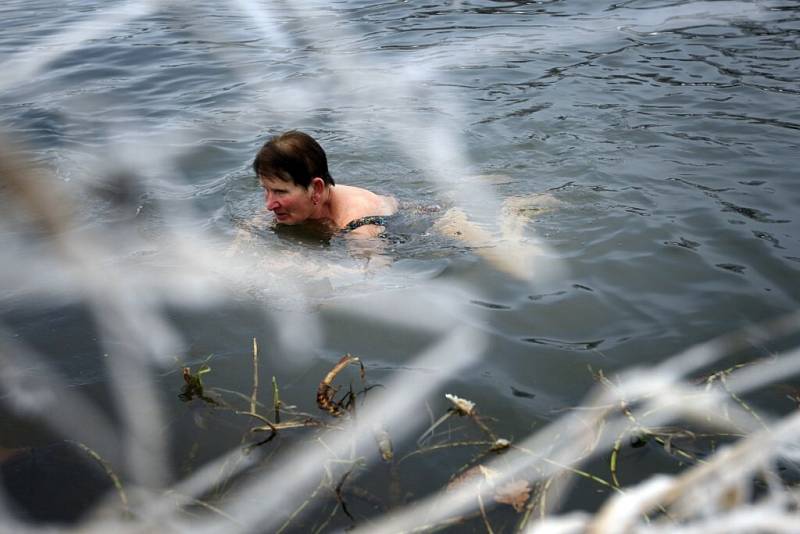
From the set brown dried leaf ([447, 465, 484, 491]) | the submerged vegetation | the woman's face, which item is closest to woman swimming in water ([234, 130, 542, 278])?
the woman's face

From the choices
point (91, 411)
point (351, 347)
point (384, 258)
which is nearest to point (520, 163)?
point (384, 258)

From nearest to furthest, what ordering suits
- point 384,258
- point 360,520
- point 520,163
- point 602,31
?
point 360,520
point 384,258
point 520,163
point 602,31

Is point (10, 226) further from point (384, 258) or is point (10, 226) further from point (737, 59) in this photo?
point (737, 59)

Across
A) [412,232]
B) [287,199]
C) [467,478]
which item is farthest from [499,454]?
[287,199]

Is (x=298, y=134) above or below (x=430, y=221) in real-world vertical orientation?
above

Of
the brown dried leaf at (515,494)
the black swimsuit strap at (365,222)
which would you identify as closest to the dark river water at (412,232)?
the black swimsuit strap at (365,222)

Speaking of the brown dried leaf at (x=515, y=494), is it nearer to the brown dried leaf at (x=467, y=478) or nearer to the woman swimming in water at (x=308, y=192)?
the brown dried leaf at (x=467, y=478)

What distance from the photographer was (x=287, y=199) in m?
4.80

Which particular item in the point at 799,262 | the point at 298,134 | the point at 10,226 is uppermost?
the point at 298,134

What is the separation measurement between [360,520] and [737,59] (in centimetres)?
704

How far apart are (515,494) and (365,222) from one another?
271 centimetres

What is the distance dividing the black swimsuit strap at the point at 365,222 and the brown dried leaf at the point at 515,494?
2.63m

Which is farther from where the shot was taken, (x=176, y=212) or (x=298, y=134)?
(x=176, y=212)

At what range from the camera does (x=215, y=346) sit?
3598 millimetres
